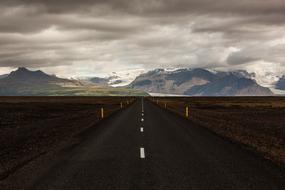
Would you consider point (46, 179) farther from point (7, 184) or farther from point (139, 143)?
point (139, 143)

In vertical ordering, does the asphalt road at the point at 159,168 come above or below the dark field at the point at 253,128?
above

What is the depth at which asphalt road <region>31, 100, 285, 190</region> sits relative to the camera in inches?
371

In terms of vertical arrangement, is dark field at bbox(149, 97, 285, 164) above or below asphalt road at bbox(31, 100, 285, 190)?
below

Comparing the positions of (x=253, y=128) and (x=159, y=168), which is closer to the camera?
(x=159, y=168)

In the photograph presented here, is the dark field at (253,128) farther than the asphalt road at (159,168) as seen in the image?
Yes

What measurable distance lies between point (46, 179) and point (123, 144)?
7.65 metres

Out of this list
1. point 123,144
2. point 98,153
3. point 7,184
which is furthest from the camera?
point 123,144

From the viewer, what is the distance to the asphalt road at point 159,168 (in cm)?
941

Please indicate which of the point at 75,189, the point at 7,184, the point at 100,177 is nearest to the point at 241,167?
the point at 100,177

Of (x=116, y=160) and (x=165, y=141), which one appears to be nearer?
(x=116, y=160)

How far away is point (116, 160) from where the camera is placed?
13141 mm

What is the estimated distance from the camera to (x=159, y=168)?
454 inches

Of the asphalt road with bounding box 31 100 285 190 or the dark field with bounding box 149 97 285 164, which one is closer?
the asphalt road with bounding box 31 100 285 190

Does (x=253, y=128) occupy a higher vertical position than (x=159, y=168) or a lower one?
lower
